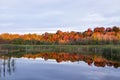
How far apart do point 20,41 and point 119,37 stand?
71.7 ft

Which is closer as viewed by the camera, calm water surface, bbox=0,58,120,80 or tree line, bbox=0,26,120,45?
calm water surface, bbox=0,58,120,80

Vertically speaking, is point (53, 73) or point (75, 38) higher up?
point (75, 38)

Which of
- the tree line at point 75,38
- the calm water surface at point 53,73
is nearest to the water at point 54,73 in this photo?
the calm water surface at point 53,73

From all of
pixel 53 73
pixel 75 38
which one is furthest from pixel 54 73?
pixel 75 38

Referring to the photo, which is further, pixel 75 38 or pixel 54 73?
pixel 75 38

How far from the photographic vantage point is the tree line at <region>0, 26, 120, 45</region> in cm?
5059

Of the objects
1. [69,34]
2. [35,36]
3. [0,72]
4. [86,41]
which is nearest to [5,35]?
[35,36]

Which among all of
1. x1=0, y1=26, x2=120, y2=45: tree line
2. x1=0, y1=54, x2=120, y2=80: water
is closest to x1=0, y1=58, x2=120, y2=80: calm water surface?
x1=0, y1=54, x2=120, y2=80: water

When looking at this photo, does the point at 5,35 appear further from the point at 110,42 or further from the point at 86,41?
the point at 110,42

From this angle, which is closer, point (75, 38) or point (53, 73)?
point (53, 73)

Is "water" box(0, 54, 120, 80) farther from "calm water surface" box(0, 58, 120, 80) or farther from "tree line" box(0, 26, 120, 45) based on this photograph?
"tree line" box(0, 26, 120, 45)

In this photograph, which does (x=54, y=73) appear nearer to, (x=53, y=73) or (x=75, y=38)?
(x=53, y=73)

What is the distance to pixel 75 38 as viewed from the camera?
6150cm

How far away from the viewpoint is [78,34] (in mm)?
65250
